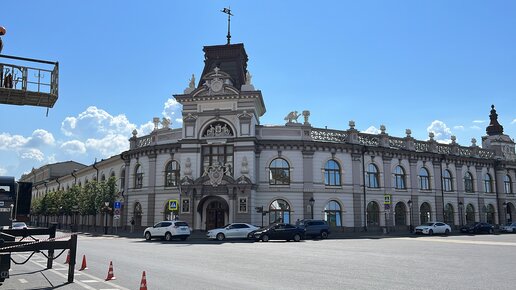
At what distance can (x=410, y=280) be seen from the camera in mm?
12344

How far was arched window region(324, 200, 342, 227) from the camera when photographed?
41.3 meters

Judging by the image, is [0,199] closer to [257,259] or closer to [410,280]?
[257,259]

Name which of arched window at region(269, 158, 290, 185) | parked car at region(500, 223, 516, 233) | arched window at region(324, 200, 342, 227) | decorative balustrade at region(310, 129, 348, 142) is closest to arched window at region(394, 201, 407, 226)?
arched window at region(324, 200, 342, 227)

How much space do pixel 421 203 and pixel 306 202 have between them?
1435 cm

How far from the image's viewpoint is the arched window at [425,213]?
4694 centimetres

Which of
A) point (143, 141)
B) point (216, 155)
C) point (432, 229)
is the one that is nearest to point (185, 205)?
point (216, 155)

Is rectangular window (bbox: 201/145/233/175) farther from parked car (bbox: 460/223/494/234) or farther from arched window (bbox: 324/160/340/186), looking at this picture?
parked car (bbox: 460/223/494/234)

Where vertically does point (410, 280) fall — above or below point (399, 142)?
below

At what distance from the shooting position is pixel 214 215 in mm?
40094

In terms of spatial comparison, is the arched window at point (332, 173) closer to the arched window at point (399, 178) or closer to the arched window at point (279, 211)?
the arched window at point (279, 211)

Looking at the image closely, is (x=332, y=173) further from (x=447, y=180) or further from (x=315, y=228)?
(x=447, y=180)

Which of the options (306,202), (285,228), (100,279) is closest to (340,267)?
(100,279)

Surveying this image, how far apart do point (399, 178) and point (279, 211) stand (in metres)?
14.2

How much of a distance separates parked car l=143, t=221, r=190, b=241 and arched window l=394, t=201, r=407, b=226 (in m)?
22.6
